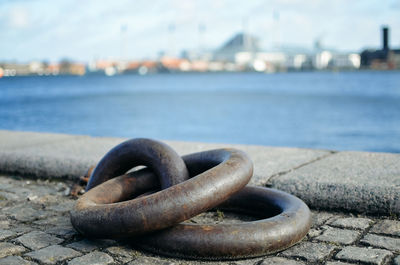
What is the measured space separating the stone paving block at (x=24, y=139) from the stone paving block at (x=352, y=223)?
3008 mm

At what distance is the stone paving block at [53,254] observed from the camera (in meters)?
2.12

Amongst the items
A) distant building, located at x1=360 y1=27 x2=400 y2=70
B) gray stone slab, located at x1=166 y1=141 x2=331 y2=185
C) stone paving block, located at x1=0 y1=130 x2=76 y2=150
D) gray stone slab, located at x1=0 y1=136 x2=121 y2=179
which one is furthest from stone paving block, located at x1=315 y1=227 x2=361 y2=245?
distant building, located at x1=360 y1=27 x2=400 y2=70

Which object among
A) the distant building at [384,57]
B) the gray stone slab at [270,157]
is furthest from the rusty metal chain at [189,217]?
the distant building at [384,57]

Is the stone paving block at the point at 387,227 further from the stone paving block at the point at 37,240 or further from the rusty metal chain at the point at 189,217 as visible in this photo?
the stone paving block at the point at 37,240

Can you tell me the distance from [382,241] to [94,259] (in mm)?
1260

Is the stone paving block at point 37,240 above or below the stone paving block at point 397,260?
above

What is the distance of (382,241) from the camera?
7.48ft

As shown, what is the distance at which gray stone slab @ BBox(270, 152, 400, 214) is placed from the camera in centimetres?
272

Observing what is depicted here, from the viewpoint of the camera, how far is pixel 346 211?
2.82 metres

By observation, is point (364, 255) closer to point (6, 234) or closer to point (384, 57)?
point (6, 234)

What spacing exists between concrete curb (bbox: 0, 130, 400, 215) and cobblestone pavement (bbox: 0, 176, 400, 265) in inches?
4.2

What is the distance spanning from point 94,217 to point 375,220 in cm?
143

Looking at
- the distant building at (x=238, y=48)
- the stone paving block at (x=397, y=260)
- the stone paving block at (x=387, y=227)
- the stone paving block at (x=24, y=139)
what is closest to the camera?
the stone paving block at (x=397, y=260)

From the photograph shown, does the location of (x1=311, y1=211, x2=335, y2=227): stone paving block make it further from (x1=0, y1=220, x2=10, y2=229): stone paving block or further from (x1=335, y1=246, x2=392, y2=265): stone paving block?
(x1=0, y1=220, x2=10, y2=229): stone paving block
